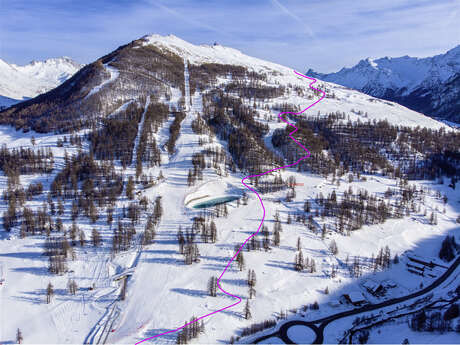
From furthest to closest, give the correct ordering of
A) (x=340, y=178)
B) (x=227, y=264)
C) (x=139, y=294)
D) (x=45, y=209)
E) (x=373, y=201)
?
(x=340, y=178), (x=373, y=201), (x=45, y=209), (x=227, y=264), (x=139, y=294)

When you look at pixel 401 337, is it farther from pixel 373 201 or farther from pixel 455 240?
pixel 373 201

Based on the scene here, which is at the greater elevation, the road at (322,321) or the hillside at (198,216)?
the hillside at (198,216)

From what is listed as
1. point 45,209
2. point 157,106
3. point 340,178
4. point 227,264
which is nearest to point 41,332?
point 227,264

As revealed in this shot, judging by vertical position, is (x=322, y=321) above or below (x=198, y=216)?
below

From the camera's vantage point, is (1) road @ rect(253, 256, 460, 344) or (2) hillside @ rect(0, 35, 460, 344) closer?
(1) road @ rect(253, 256, 460, 344)

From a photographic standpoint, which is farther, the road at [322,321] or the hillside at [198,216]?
the hillside at [198,216]

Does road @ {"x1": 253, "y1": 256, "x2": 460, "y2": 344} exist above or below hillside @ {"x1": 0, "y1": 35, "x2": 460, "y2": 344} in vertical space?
below

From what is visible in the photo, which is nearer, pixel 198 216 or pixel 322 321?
pixel 322 321

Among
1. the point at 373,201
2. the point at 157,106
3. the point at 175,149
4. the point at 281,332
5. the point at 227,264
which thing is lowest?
the point at 281,332
